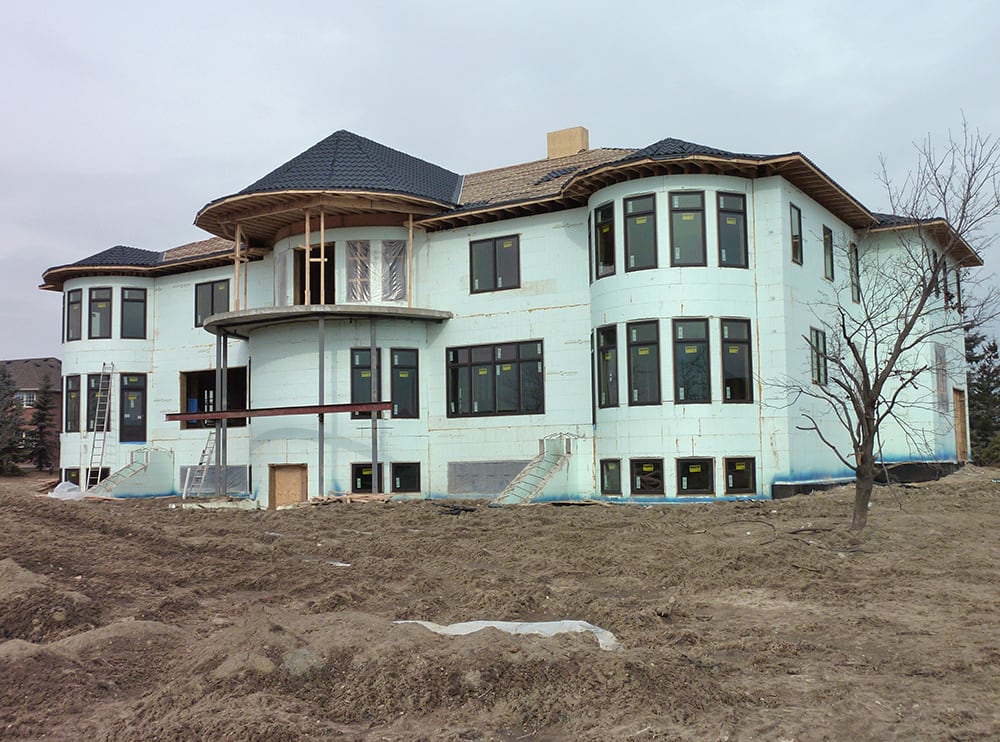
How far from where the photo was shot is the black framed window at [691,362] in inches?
796

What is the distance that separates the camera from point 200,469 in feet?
93.5

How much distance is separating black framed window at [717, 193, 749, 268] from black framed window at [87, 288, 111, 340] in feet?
68.1

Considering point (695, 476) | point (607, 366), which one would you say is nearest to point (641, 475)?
point (695, 476)

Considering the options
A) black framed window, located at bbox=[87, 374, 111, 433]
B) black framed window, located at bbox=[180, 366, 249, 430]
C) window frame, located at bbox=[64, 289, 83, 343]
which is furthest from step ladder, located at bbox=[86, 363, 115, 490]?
black framed window, located at bbox=[180, 366, 249, 430]

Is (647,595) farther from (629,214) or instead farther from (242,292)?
(242,292)

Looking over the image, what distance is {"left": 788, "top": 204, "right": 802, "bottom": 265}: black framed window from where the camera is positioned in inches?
857

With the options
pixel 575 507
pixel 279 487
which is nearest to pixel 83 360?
pixel 279 487

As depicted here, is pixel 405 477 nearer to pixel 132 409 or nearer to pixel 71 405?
pixel 132 409

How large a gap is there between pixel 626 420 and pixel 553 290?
14.5 feet

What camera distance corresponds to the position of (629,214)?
2114cm

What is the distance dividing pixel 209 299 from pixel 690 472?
1736 cm

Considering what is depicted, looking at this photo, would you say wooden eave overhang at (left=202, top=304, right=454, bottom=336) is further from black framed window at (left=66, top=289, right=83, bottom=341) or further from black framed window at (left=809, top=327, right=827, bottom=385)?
black framed window at (left=809, top=327, right=827, bottom=385)

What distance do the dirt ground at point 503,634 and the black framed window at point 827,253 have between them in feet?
30.4

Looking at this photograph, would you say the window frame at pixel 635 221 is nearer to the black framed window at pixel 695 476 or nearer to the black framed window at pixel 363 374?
the black framed window at pixel 695 476
